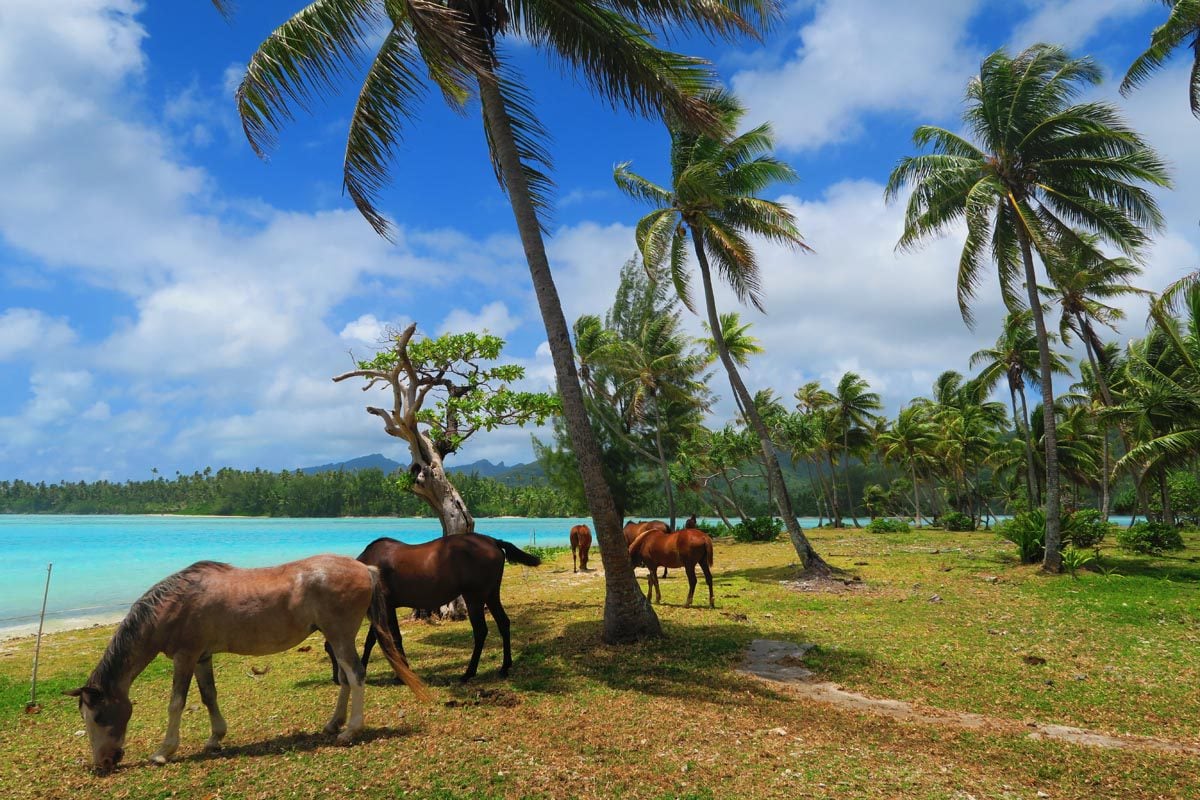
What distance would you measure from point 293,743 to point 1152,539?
884 inches

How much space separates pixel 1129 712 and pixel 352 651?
808 centimetres

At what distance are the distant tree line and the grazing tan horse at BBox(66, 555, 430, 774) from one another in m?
91.0

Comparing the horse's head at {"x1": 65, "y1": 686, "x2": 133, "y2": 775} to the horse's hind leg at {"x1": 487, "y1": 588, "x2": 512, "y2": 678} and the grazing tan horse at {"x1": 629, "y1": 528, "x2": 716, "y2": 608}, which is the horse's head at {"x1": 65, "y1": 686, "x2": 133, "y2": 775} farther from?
the grazing tan horse at {"x1": 629, "y1": 528, "x2": 716, "y2": 608}

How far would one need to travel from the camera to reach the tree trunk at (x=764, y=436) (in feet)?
54.9

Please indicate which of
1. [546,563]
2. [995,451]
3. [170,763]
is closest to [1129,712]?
[170,763]

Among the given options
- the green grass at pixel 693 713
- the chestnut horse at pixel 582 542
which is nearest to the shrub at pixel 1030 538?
the green grass at pixel 693 713

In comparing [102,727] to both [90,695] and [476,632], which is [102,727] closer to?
[90,695]

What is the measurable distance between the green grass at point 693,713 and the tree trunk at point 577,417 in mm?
440

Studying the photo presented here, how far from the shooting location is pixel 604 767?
512 centimetres

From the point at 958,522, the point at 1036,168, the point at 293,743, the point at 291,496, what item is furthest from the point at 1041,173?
the point at 291,496

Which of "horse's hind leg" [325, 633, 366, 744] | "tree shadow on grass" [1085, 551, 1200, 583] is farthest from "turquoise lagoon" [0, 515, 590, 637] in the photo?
"tree shadow on grass" [1085, 551, 1200, 583]

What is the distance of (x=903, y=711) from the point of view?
675 centimetres

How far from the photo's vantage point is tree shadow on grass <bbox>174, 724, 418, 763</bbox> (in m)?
5.58

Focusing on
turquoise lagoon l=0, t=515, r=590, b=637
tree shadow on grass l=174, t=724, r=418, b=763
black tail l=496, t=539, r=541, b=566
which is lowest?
turquoise lagoon l=0, t=515, r=590, b=637
